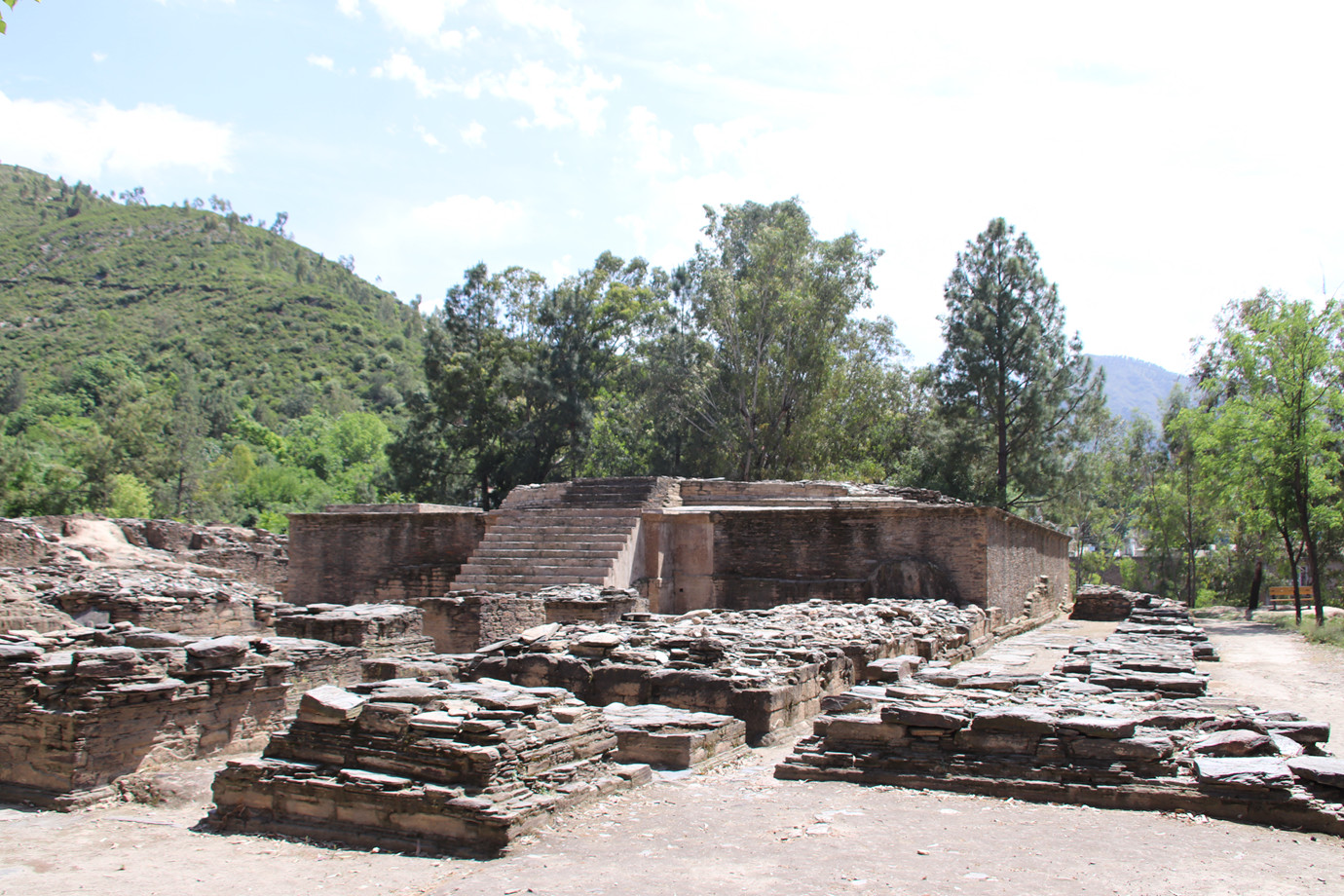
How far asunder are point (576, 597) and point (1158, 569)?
31316 millimetres

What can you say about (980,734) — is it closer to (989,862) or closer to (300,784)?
(989,862)

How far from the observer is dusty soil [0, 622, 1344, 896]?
4.05 metres

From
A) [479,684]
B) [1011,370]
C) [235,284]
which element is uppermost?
[235,284]

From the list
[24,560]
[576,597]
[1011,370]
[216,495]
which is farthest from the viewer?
[216,495]

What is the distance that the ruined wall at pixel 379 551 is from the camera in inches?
664

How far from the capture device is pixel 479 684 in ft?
19.6

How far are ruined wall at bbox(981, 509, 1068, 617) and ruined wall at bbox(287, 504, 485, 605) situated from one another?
27.9 feet

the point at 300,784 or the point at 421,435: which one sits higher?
the point at 421,435

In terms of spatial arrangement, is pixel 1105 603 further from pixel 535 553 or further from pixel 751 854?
pixel 751 854

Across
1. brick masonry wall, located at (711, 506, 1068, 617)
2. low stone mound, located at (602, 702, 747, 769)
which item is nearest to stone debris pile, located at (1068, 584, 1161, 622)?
brick masonry wall, located at (711, 506, 1068, 617)

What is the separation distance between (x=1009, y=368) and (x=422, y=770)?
84.6 feet

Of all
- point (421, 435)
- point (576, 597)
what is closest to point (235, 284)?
point (421, 435)

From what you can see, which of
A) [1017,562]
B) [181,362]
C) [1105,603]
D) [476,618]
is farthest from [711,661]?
[181,362]

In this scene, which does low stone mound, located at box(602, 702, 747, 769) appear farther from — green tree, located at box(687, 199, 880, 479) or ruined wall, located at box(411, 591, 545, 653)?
green tree, located at box(687, 199, 880, 479)
